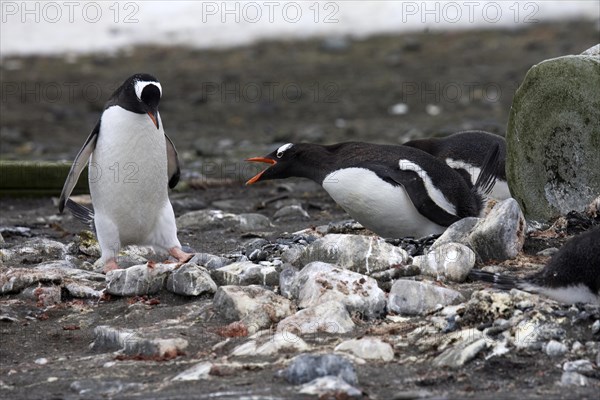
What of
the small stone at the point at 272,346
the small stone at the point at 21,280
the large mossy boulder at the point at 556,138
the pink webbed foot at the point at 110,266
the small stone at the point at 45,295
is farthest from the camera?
the large mossy boulder at the point at 556,138

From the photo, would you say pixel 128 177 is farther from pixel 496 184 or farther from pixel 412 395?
pixel 412 395

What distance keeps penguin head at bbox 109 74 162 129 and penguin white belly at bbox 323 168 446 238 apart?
105 centimetres

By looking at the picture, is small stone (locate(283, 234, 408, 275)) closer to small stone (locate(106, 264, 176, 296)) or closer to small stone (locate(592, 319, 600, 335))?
small stone (locate(106, 264, 176, 296))

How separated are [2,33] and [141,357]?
1477 centimetres

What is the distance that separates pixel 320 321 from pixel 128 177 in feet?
6.90

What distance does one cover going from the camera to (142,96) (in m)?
5.99

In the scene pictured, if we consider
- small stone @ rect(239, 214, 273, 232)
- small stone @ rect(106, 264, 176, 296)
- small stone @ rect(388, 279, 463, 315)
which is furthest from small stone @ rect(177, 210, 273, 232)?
small stone @ rect(388, 279, 463, 315)

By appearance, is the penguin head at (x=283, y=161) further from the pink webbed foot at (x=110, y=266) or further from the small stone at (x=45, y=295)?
the small stone at (x=45, y=295)

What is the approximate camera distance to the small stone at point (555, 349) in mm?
A: 3938

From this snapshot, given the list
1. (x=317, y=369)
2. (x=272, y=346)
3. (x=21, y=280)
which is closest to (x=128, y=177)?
(x=21, y=280)

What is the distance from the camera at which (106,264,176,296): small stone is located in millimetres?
5031

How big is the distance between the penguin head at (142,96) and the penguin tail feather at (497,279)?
6.70ft

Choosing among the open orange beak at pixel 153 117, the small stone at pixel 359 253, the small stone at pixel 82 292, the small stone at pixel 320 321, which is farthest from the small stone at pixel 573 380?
the open orange beak at pixel 153 117

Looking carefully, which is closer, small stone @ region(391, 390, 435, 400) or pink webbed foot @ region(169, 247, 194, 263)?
small stone @ region(391, 390, 435, 400)
